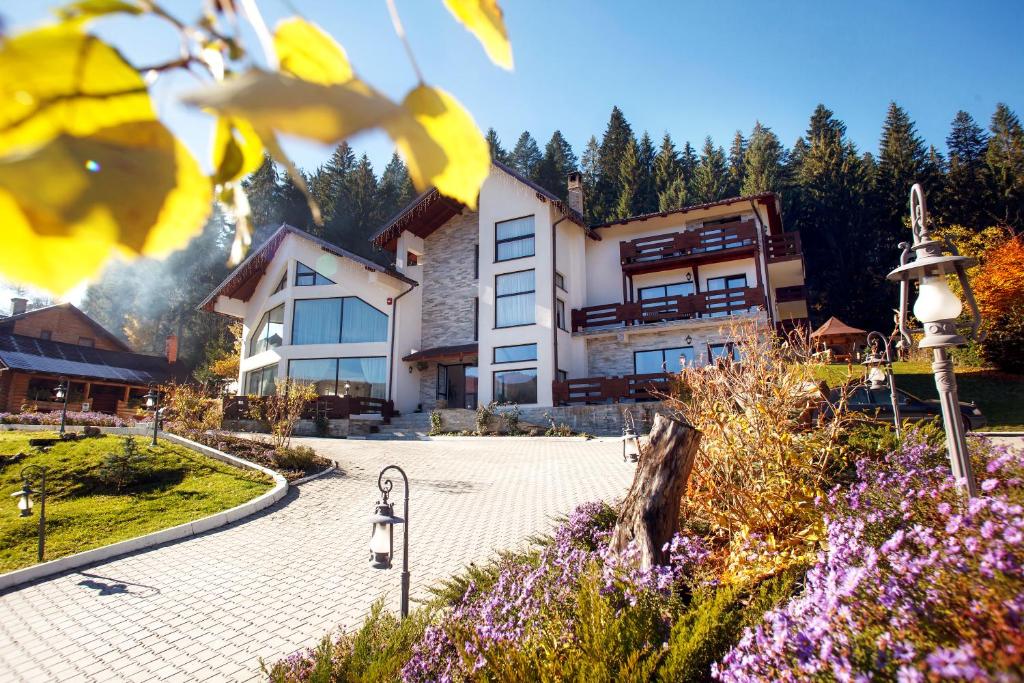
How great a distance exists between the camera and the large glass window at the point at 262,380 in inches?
909

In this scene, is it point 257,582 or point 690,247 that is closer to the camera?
point 257,582

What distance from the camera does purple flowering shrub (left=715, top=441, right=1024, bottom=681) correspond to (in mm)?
1473

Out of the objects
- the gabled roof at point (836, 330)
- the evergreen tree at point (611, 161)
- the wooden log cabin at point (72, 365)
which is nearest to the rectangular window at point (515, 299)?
the gabled roof at point (836, 330)

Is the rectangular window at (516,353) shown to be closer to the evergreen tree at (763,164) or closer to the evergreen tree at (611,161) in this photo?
the evergreen tree at (611,161)

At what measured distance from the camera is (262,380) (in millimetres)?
24016

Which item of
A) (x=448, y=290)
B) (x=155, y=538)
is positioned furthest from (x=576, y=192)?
(x=155, y=538)

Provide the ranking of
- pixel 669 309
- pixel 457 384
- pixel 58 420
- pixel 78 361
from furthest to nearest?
pixel 78 361 < pixel 457 384 < pixel 669 309 < pixel 58 420

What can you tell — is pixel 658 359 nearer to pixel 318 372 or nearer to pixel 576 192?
pixel 576 192

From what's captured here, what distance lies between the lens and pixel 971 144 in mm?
45594

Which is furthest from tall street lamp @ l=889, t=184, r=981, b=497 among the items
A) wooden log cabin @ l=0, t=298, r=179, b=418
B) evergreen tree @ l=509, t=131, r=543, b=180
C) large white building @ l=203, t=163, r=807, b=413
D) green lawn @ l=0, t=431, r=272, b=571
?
evergreen tree @ l=509, t=131, r=543, b=180

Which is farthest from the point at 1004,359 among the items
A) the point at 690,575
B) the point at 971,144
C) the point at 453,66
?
the point at 971,144

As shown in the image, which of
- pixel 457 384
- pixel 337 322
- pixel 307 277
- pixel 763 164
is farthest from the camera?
pixel 763 164

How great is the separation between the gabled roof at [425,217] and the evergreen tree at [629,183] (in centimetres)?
2399

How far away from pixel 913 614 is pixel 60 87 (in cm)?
246
